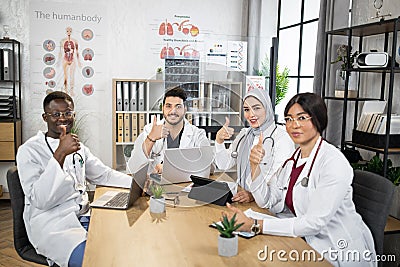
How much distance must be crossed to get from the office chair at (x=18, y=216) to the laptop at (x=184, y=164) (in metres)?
0.68

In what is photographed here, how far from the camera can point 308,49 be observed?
4371mm

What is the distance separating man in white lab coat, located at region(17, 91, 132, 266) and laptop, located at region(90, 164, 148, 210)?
0.45 feet

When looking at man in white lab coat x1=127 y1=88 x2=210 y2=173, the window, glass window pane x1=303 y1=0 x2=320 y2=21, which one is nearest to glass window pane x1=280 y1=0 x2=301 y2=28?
the window

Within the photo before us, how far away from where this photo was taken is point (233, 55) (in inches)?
87.0

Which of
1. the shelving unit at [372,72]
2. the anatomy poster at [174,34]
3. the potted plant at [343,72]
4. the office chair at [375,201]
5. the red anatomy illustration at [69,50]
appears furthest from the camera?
the anatomy poster at [174,34]

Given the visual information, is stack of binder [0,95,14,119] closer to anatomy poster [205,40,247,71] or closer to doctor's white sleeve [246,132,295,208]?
anatomy poster [205,40,247,71]

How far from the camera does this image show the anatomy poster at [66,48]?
184 inches

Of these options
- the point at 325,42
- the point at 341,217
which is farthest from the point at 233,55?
the point at 325,42

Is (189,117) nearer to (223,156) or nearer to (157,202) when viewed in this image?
(223,156)

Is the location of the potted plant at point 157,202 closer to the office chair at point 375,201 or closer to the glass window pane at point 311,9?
the office chair at point 375,201

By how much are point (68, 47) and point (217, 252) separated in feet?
12.4

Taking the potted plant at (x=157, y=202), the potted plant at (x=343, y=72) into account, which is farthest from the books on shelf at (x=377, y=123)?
the potted plant at (x=157, y=202)

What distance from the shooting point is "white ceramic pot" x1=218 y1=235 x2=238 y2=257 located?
1.54 m

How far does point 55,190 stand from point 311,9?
3252 mm
